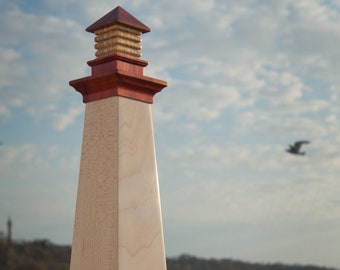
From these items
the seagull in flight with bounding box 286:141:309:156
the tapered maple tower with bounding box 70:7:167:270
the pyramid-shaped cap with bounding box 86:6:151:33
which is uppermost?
the seagull in flight with bounding box 286:141:309:156

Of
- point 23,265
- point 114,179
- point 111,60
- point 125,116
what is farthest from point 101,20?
point 23,265

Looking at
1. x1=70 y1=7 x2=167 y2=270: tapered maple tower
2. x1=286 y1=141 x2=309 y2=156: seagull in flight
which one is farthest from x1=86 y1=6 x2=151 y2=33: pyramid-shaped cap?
x1=286 y1=141 x2=309 y2=156: seagull in flight

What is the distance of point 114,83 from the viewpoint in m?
3.27

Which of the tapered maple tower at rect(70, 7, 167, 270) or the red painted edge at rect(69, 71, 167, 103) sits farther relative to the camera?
the red painted edge at rect(69, 71, 167, 103)

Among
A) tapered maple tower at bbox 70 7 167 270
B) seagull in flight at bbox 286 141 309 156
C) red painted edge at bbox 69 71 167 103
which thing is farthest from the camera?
seagull in flight at bbox 286 141 309 156

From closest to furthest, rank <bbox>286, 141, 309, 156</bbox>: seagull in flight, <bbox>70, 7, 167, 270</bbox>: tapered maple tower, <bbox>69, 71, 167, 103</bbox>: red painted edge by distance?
<bbox>70, 7, 167, 270</bbox>: tapered maple tower, <bbox>69, 71, 167, 103</bbox>: red painted edge, <bbox>286, 141, 309, 156</bbox>: seagull in flight

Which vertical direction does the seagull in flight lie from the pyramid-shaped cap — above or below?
above

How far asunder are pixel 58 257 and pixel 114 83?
984cm

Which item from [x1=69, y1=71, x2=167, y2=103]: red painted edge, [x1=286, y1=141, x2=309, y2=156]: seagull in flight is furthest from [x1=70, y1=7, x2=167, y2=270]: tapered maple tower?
[x1=286, y1=141, x2=309, y2=156]: seagull in flight

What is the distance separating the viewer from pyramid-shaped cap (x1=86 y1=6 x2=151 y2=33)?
3301 mm

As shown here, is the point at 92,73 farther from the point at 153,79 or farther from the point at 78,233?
the point at 78,233

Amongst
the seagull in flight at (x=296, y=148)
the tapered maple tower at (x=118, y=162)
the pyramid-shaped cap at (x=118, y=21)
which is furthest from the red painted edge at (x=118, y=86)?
the seagull in flight at (x=296, y=148)

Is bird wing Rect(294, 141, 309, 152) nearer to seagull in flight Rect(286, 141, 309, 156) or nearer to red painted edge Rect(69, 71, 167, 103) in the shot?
seagull in flight Rect(286, 141, 309, 156)

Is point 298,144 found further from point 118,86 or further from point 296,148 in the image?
point 118,86
